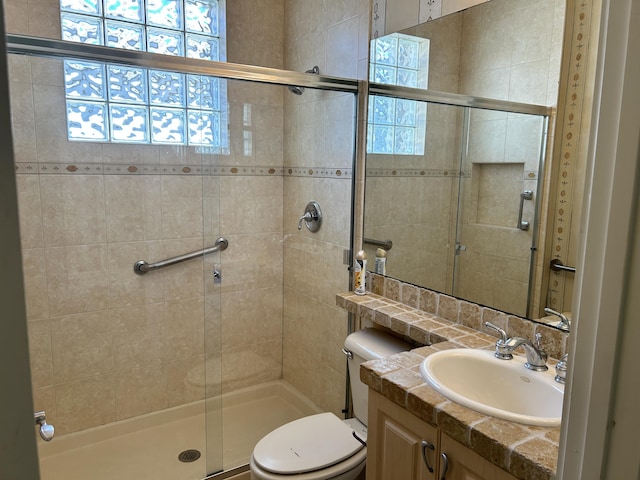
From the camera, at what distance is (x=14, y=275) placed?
1.22 ft

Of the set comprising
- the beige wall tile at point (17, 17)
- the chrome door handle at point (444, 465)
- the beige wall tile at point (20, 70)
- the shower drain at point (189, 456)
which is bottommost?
the shower drain at point (189, 456)

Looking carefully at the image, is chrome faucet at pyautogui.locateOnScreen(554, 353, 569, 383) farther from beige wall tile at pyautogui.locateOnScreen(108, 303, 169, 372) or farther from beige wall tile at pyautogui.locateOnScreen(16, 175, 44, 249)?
beige wall tile at pyautogui.locateOnScreen(16, 175, 44, 249)

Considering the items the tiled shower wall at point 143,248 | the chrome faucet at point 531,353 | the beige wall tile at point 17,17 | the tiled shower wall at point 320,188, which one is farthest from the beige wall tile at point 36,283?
the chrome faucet at point 531,353

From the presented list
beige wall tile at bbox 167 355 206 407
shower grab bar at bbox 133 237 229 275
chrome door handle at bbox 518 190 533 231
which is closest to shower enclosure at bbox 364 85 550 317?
chrome door handle at bbox 518 190 533 231

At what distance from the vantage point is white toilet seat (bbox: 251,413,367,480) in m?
1.81

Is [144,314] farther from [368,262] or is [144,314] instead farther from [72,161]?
[368,262]

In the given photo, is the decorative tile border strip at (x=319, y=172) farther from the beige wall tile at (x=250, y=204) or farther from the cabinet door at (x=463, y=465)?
the cabinet door at (x=463, y=465)

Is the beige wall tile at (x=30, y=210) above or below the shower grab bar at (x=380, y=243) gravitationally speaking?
above

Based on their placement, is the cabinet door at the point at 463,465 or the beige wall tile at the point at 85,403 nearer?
the cabinet door at the point at 463,465

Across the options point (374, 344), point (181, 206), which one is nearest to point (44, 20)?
point (181, 206)

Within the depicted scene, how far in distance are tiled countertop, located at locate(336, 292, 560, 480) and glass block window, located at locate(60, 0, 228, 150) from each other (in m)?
1.45

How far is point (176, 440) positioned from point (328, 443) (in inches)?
44.2

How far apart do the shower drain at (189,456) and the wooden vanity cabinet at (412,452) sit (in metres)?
1.29

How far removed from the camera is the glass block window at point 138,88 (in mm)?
2414
